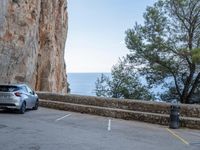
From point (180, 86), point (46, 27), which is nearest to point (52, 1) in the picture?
point (46, 27)

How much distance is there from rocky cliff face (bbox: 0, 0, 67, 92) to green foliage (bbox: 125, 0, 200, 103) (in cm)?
1094

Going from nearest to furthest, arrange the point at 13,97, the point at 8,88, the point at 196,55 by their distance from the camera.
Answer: the point at 13,97, the point at 8,88, the point at 196,55

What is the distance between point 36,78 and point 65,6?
51.5ft

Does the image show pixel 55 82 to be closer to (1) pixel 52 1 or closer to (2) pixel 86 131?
(1) pixel 52 1

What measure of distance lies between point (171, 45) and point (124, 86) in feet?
25.7

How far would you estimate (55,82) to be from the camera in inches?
2078

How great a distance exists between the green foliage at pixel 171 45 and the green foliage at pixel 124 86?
226cm

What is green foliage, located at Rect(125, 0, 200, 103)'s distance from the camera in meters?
36.5

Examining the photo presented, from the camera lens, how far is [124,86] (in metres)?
41.8

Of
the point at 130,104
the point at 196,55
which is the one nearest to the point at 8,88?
the point at 130,104

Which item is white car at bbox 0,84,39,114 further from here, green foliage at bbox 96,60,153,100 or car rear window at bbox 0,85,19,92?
green foliage at bbox 96,60,153,100

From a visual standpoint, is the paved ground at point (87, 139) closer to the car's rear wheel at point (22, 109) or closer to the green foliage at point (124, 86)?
the car's rear wheel at point (22, 109)

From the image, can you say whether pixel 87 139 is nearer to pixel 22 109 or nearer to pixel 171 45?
pixel 22 109

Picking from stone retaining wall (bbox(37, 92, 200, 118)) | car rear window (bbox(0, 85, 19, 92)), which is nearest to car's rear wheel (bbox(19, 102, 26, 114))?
car rear window (bbox(0, 85, 19, 92))
